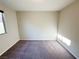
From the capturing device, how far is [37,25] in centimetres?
561

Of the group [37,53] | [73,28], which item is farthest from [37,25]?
[73,28]

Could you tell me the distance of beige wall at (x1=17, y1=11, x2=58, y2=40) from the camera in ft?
18.1

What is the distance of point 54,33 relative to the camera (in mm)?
5699

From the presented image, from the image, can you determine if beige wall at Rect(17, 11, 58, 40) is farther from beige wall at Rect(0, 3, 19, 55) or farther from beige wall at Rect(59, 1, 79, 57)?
beige wall at Rect(59, 1, 79, 57)

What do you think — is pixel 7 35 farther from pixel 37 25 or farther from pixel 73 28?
pixel 73 28

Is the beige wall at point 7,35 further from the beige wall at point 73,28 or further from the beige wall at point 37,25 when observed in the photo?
the beige wall at point 73,28

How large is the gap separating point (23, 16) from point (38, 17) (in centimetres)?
115

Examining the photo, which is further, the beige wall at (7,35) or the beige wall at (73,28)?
the beige wall at (7,35)

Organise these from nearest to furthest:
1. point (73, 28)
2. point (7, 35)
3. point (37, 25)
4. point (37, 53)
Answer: point (73, 28), point (37, 53), point (7, 35), point (37, 25)

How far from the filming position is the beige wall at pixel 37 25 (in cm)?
551

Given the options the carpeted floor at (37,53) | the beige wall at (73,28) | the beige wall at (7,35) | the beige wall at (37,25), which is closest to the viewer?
the beige wall at (73,28)

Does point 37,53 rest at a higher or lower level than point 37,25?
lower

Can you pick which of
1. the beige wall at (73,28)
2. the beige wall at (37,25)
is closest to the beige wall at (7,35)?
the beige wall at (37,25)

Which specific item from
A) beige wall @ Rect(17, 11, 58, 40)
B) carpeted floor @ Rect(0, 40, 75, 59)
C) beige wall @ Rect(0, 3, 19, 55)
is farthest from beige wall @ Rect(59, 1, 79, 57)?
beige wall @ Rect(0, 3, 19, 55)
